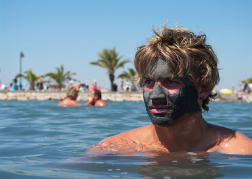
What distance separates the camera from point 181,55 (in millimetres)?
2477

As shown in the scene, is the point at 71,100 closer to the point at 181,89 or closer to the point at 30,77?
the point at 181,89

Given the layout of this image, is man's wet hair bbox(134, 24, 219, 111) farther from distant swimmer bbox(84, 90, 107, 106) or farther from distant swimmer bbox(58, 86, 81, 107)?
distant swimmer bbox(84, 90, 107, 106)

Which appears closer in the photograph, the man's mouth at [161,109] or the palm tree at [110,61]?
the man's mouth at [161,109]

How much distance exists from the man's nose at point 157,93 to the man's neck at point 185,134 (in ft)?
0.94

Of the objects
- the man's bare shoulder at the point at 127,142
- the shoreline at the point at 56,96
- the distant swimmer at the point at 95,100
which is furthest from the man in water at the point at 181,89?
the shoreline at the point at 56,96

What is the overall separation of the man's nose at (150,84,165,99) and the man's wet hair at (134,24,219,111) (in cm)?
12

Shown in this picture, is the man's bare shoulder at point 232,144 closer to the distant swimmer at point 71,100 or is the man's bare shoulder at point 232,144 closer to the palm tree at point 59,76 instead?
the distant swimmer at point 71,100

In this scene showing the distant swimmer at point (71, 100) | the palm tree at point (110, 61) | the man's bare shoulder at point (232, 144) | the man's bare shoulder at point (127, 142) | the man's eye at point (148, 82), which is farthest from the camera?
the palm tree at point (110, 61)

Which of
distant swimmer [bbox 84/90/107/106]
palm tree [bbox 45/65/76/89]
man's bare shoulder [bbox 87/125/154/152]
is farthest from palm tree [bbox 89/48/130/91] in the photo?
man's bare shoulder [bbox 87/125/154/152]

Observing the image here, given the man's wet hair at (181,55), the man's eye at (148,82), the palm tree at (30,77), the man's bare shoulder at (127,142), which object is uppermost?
the palm tree at (30,77)

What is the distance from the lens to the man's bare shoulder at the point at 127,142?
9.82 feet

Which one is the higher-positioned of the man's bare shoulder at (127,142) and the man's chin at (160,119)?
the man's chin at (160,119)

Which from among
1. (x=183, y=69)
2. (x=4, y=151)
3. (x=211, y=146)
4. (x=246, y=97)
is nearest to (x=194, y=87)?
(x=183, y=69)

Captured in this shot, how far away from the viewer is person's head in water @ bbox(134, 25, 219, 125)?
249cm
